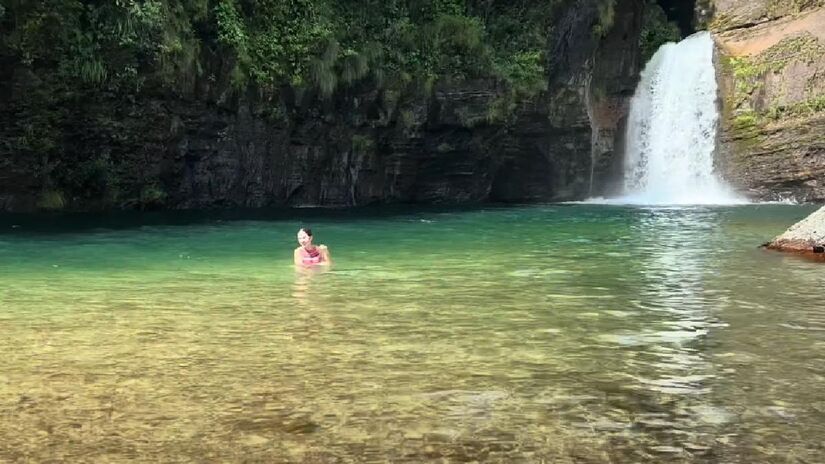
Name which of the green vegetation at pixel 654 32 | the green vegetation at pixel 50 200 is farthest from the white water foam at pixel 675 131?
the green vegetation at pixel 50 200

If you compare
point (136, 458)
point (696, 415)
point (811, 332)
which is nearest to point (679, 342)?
point (811, 332)

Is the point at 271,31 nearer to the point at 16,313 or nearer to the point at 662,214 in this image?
the point at 662,214

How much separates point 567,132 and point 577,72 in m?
2.41

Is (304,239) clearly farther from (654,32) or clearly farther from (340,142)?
(654,32)

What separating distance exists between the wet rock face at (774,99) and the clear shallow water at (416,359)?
1764cm

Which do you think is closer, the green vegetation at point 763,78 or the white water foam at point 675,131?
the green vegetation at point 763,78

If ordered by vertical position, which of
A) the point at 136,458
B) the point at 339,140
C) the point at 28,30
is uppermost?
the point at 28,30

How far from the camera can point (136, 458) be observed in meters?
4.37

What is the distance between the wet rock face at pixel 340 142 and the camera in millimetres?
25688

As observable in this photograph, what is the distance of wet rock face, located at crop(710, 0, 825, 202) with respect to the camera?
29.2 meters

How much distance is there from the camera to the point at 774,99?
30141mm

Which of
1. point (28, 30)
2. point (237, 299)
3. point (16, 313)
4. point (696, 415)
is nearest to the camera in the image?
point (696, 415)

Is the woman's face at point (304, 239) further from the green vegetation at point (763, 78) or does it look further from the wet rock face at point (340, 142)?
the green vegetation at point (763, 78)

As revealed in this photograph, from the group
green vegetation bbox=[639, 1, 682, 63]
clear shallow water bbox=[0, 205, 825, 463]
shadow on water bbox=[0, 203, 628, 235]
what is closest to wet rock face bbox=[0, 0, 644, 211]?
green vegetation bbox=[639, 1, 682, 63]
